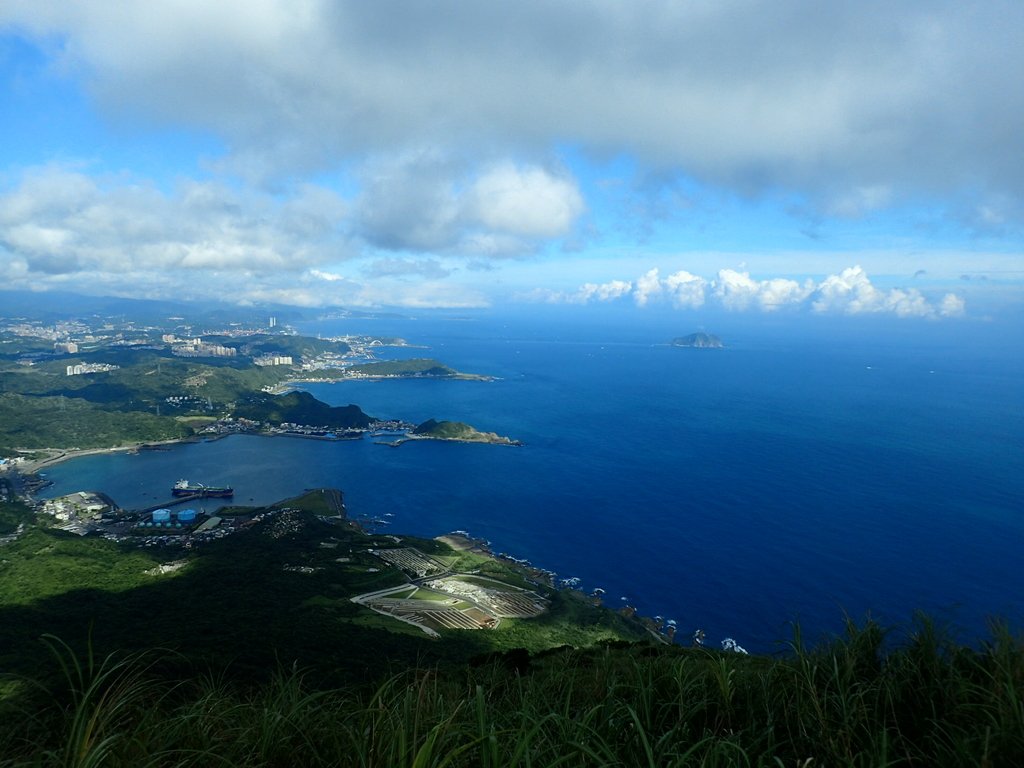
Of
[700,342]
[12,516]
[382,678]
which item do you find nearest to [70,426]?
[12,516]

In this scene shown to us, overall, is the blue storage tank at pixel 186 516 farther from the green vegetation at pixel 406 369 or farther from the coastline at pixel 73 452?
the green vegetation at pixel 406 369

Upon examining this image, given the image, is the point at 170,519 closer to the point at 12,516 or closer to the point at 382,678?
the point at 12,516

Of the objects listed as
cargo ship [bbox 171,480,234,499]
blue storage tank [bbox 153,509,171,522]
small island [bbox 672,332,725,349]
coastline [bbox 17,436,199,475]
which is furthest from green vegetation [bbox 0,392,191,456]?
small island [bbox 672,332,725,349]

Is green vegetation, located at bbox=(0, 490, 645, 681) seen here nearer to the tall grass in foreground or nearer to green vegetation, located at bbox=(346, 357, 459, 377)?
the tall grass in foreground

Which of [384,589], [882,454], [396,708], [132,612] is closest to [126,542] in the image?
[132,612]

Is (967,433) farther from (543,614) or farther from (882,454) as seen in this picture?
(543,614)

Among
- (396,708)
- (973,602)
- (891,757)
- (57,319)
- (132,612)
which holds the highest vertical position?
(57,319)

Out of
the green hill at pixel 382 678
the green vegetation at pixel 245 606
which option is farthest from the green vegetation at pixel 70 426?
the green vegetation at pixel 245 606
